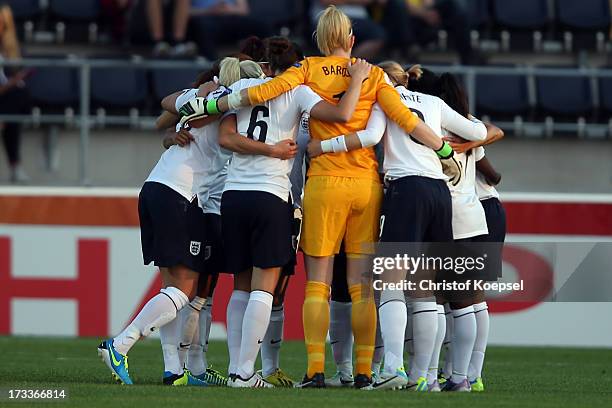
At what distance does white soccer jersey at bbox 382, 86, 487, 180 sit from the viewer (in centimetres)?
829

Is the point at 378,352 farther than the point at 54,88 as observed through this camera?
No

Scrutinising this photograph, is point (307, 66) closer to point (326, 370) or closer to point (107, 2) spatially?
point (326, 370)

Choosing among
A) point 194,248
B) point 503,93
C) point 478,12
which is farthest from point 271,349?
point 478,12

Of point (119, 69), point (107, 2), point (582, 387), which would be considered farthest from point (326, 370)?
point (107, 2)

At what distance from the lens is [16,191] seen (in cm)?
1397

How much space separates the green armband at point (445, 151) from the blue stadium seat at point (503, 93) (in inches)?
264

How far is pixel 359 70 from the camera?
822 cm

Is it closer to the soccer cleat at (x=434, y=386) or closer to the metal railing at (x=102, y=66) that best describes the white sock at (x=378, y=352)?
the soccer cleat at (x=434, y=386)

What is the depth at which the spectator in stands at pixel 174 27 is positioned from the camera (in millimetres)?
15289

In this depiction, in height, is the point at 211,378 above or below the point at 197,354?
below

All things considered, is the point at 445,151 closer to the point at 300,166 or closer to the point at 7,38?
the point at 300,166

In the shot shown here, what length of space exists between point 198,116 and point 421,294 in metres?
1.73

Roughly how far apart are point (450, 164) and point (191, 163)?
162cm

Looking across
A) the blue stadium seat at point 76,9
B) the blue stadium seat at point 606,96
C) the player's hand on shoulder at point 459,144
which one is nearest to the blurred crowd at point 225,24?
the blue stadium seat at point 76,9
